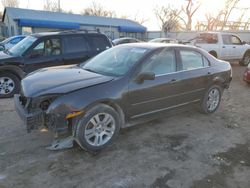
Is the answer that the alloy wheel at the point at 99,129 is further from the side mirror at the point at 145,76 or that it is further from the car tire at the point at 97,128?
the side mirror at the point at 145,76

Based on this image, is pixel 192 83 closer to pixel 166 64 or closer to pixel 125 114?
pixel 166 64

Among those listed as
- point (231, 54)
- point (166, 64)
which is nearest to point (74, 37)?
point (166, 64)

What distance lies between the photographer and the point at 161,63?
4.39 m

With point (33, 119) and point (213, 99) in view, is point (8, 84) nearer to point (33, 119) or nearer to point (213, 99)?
point (33, 119)

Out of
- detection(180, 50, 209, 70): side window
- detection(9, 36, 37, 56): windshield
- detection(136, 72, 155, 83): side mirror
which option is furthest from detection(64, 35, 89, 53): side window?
detection(136, 72, 155, 83): side mirror

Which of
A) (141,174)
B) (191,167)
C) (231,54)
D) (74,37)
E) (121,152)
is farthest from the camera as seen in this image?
(231,54)

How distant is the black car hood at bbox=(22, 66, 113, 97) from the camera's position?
349 cm

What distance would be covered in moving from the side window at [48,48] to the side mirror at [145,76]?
3.78 meters

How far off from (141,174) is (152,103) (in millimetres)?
1427

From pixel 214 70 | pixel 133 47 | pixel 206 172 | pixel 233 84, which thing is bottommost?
pixel 206 172

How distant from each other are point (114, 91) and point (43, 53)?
3.87 meters

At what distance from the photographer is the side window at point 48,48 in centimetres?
669

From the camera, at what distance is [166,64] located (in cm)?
446

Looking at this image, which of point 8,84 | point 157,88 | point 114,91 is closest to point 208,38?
point 157,88
